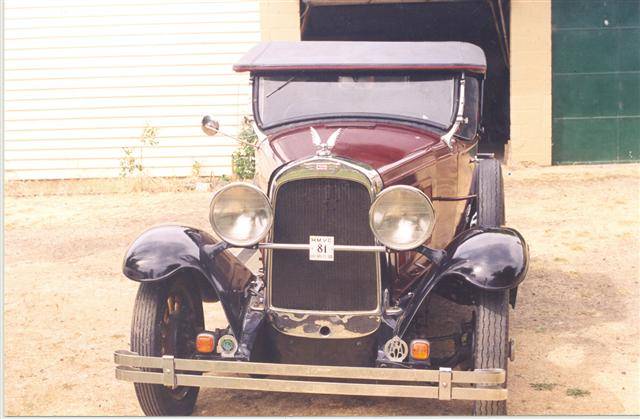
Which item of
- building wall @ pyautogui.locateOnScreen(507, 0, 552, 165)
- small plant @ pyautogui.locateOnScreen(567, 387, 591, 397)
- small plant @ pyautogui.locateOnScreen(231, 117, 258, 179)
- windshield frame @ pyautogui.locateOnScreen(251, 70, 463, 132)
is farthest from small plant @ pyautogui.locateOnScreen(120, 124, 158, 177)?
small plant @ pyautogui.locateOnScreen(567, 387, 591, 397)

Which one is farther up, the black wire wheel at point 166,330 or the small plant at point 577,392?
the black wire wheel at point 166,330

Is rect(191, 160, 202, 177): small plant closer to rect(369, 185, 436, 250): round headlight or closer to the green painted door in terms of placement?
the green painted door

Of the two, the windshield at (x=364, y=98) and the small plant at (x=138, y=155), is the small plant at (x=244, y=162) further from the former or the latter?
the windshield at (x=364, y=98)

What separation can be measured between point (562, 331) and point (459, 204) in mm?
1152

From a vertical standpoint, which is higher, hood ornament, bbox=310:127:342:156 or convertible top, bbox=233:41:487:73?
convertible top, bbox=233:41:487:73

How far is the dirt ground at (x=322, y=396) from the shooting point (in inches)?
184

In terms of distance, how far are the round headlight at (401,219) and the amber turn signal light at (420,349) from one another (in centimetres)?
46

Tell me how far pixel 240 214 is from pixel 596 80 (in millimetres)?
9333

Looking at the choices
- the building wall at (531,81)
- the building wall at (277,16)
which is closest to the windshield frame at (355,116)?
the building wall at (277,16)

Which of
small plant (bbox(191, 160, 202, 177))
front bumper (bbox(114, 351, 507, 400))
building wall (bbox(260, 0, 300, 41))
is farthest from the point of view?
small plant (bbox(191, 160, 202, 177))

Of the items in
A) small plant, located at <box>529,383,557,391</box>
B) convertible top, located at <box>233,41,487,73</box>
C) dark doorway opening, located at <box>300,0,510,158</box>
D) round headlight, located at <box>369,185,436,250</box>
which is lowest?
small plant, located at <box>529,383,557,391</box>

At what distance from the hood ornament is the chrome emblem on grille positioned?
958mm

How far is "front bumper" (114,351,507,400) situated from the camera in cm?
377

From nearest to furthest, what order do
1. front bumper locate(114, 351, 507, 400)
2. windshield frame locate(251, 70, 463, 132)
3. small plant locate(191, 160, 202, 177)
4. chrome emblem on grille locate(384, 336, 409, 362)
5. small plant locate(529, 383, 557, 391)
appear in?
front bumper locate(114, 351, 507, 400) → chrome emblem on grille locate(384, 336, 409, 362) → small plant locate(529, 383, 557, 391) → windshield frame locate(251, 70, 463, 132) → small plant locate(191, 160, 202, 177)
